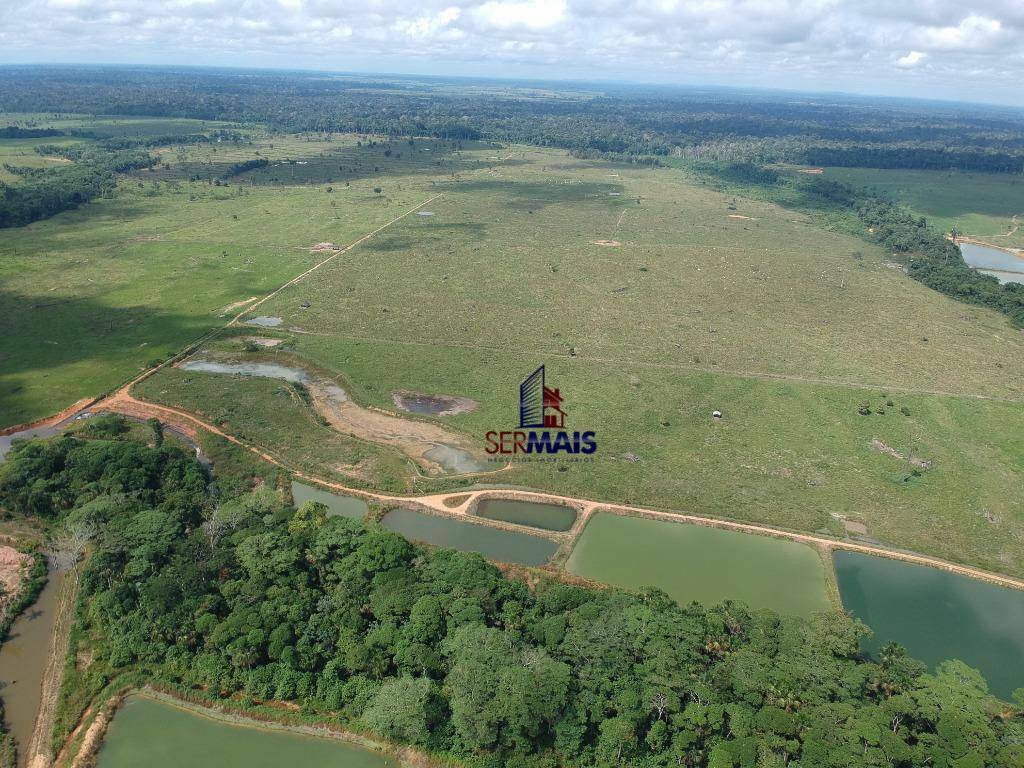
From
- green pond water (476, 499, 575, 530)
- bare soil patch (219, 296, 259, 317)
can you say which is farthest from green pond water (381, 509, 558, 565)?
bare soil patch (219, 296, 259, 317)

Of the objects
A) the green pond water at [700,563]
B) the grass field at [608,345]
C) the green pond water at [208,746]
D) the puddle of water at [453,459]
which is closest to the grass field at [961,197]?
the grass field at [608,345]

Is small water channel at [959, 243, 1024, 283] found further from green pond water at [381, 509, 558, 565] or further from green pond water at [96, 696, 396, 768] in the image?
green pond water at [96, 696, 396, 768]

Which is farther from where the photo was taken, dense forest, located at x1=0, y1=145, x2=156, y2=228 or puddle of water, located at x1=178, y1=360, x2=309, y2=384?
dense forest, located at x1=0, y1=145, x2=156, y2=228

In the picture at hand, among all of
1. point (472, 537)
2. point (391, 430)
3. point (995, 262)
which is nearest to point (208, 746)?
→ point (472, 537)

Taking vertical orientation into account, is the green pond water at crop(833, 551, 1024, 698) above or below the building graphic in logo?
below

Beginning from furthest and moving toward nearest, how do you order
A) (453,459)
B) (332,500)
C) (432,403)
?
(432,403) → (453,459) → (332,500)

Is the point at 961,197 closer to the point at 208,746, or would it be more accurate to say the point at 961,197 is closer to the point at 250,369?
the point at 250,369

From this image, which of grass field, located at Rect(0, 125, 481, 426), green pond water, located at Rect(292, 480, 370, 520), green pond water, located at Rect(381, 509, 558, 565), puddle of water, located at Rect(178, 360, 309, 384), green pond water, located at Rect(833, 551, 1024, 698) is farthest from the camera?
grass field, located at Rect(0, 125, 481, 426)
